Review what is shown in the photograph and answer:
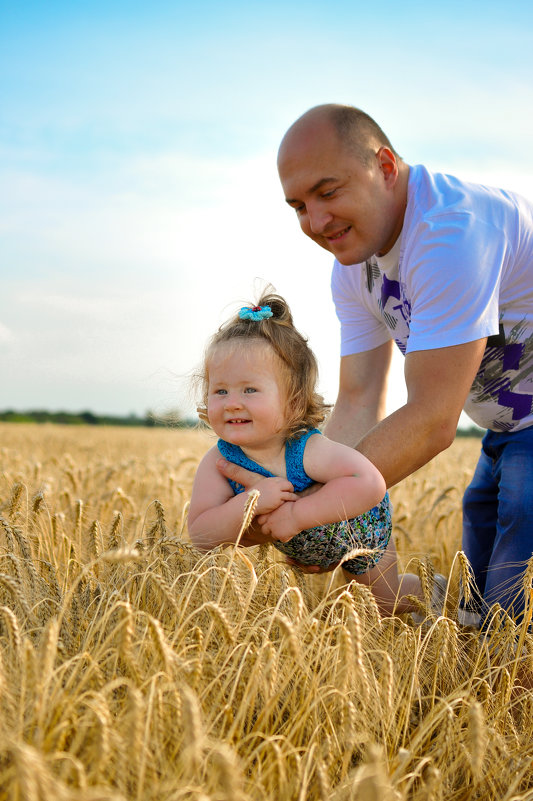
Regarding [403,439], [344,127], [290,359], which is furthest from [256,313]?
[344,127]

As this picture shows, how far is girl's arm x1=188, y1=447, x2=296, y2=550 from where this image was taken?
240cm

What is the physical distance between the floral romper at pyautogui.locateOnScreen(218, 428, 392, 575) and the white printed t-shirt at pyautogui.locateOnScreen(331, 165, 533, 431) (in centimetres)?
63

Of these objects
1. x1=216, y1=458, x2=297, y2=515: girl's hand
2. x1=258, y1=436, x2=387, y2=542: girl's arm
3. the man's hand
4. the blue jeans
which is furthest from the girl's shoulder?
the blue jeans

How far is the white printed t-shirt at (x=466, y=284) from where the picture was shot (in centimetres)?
256

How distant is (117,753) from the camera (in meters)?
1.45

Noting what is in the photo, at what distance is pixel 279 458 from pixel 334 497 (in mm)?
329

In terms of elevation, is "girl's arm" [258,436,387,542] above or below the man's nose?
below

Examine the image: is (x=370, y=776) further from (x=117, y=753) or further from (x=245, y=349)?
(x=245, y=349)

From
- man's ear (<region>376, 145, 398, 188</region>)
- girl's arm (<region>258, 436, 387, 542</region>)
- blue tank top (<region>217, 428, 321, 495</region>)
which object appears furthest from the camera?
man's ear (<region>376, 145, 398, 188</region>)

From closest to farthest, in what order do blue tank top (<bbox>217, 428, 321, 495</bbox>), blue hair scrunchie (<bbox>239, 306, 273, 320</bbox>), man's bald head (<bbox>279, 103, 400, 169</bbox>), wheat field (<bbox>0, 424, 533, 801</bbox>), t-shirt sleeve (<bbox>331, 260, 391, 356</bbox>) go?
wheat field (<bbox>0, 424, 533, 801</bbox>) < blue tank top (<bbox>217, 428, 321, 495</bbox>) < blue hair scrunchie (<bbox>239, 306, 273, 320</bbox>) < man's bald head (<bbox>279, 103, 400, 169</bbox>) < t-shirt sleeve (<bbox>331, 260, 391, 356</bbox>)

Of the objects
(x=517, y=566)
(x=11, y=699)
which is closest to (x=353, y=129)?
(x=517, y=566)

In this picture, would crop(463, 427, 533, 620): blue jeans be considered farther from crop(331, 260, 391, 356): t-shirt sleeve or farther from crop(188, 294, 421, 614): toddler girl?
crop(331, 260, 391, 356): t-shirt sleeve

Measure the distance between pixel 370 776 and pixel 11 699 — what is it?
81cm

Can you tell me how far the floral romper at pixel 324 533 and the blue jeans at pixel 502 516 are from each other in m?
0.51
